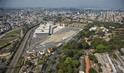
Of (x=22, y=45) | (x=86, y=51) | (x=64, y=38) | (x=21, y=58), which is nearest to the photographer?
(x=21, y=58)

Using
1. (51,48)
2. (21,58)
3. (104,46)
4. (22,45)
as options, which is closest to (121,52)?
(104,46)

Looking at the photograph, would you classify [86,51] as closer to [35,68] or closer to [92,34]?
[35,68]

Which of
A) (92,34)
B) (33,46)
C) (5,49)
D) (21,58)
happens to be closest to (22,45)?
(33,46)

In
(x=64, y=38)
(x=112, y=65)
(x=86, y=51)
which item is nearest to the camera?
(x=112, y=65)

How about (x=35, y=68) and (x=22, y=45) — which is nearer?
(x=35, y=68)

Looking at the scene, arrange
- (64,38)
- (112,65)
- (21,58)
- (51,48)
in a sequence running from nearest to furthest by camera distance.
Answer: (112,65) < (21,58) < (51,48) < (64,38)

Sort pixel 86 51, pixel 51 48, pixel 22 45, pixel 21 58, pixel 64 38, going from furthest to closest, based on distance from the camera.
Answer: pixel 64 38
pixel 22 45
pixel 51 48
pixel 86 51
pixel 21 58

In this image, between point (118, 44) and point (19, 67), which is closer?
point (19, 67)

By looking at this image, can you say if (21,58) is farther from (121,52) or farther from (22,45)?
(121,52)
